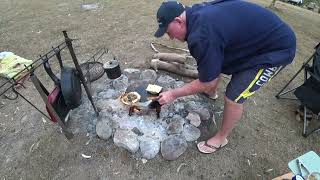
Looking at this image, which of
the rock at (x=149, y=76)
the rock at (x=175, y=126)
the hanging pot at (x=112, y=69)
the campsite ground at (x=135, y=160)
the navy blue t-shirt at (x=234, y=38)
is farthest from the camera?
the rock at (x=149, y=76)

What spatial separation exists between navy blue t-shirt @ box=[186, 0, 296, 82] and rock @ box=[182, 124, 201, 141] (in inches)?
37.4

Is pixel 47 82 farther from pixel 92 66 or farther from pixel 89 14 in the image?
pixel 89 14

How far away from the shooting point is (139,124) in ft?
10.6

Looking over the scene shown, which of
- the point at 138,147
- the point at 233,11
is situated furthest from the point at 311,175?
the point at 138,147

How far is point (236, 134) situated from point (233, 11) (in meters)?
1.69

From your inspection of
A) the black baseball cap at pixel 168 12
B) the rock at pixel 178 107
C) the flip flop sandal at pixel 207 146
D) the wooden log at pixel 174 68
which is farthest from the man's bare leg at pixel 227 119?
the wooden log at pixel 174 68

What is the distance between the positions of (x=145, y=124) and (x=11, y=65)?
2737mm

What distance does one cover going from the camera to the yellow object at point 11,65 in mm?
4355

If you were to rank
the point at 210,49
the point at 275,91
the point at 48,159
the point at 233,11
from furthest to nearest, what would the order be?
the point at 275,91, the point at 48,159, the point at 233,11, the point at 210,49

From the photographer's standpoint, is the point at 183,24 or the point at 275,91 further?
the point at 275,91

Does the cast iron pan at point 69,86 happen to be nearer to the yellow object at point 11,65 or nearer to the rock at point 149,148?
the rock at point 149,148

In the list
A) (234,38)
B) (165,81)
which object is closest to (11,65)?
(165,81)

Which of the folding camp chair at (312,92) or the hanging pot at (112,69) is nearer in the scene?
the folding camp chair at (312,92)

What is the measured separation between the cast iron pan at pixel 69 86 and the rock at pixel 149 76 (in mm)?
1188
